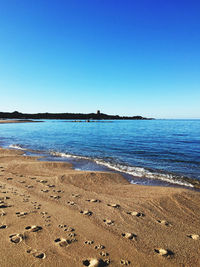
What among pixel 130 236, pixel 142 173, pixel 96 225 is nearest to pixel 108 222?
pixel 96 225

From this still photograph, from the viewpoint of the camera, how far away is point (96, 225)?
190 inches

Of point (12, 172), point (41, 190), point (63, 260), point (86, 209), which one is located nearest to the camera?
point (63, 260)

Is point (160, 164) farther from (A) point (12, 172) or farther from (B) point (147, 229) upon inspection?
(A) point (12, 172)

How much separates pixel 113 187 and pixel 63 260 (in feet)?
16.7

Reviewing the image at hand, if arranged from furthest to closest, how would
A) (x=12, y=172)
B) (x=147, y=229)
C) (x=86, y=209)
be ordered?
(x=12, y=172), (x=86, y=209), (x=147, y=229)

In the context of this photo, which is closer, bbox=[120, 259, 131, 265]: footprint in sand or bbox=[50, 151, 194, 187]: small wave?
bbox=[120, 259, 131, 265]: footprint in sand

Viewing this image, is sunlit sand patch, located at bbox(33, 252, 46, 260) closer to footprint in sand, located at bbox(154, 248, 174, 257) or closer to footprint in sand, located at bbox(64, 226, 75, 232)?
footprint in sand, located at bbox(64, 226, 75, 232)

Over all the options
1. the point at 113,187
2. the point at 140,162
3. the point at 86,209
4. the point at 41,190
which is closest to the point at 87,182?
the point at 113,187

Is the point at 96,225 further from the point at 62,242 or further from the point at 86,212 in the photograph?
the point at 62,242

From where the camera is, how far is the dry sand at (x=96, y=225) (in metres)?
3.62

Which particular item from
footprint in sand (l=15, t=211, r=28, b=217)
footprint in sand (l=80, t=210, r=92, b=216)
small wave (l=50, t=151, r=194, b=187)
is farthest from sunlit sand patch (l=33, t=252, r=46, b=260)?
small wave (l=50, t=151, r=194, b=187)

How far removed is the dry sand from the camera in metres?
3.62

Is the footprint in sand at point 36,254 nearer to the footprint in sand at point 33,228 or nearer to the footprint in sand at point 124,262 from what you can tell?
the footprint in sand at point 33,228

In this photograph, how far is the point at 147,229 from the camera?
15.7ft
